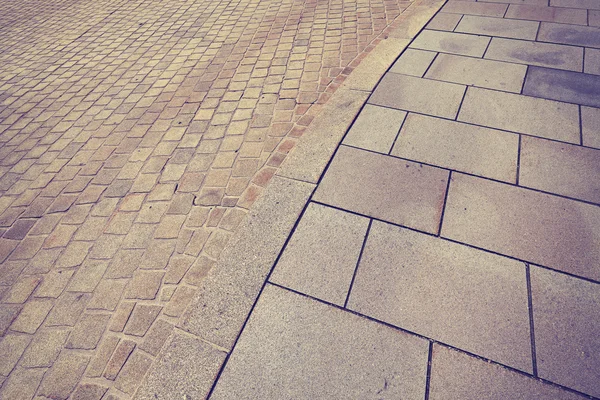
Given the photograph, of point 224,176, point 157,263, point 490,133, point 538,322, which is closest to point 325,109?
point 224,176

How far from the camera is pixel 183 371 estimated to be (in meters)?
2.27

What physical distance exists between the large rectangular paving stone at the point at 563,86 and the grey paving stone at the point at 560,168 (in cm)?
82

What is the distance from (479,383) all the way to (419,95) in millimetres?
3092

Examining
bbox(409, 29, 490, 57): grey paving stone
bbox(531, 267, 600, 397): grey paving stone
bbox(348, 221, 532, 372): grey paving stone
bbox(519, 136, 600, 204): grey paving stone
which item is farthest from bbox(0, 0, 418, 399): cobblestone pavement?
bbox(531, 267, 600, 397): grey paving stone

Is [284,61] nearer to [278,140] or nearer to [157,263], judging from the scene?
[278,140]

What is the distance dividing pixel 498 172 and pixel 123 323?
3.42 m

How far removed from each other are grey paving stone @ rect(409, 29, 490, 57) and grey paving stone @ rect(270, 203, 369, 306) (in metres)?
3.17

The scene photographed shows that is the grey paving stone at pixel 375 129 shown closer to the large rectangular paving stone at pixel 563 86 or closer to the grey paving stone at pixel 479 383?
the large rectangular paving stone at pixel 563 86

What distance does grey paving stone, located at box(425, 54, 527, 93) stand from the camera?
160 inches

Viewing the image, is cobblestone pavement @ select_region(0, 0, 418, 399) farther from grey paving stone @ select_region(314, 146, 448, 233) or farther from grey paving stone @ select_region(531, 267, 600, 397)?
grey paving stone @ select_region(531, 267, 600, 397)

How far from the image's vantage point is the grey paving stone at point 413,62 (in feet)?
14.5

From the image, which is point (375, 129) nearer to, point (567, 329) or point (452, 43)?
point (452, 43)

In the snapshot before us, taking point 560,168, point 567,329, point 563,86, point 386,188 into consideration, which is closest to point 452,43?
point 563,86

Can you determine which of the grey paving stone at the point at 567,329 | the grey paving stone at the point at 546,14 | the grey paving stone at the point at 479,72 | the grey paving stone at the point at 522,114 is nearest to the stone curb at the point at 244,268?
the grey paving stone at the point at 479,72
